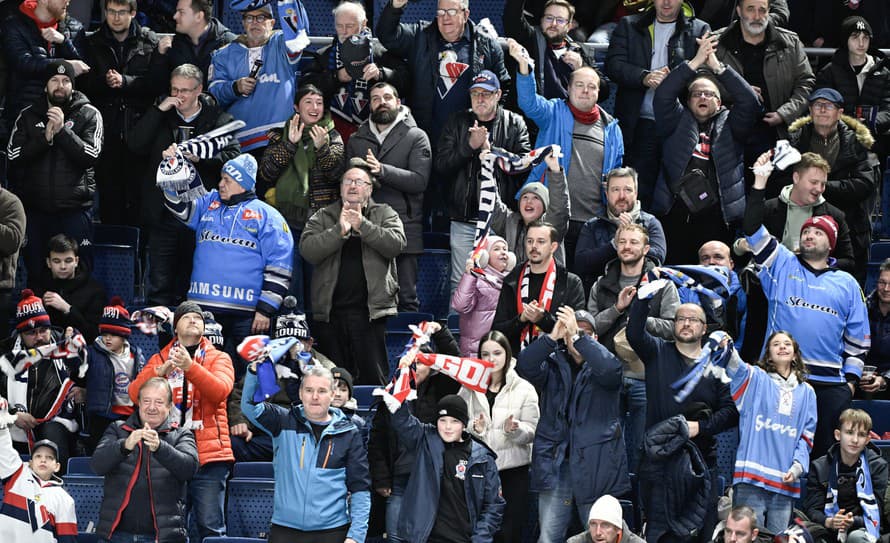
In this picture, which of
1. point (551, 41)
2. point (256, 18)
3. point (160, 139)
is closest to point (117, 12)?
point (256, 18)

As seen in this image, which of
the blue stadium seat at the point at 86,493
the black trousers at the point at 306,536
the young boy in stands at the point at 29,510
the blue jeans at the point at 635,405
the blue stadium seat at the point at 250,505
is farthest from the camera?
the blue jeans at the point at 635,405

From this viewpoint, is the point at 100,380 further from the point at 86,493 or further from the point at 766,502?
the point at 766,502

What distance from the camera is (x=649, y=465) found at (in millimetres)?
9992

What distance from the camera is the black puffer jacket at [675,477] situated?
989cm

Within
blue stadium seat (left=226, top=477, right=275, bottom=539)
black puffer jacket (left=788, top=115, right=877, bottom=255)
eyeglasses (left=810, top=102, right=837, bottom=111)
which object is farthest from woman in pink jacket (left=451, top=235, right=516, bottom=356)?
eyeglasses (left=810, top=102, right=837, bottom=111)

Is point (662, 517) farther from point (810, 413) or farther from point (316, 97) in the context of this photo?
point (316, 97)

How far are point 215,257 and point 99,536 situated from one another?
6.78ft

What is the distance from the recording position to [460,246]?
11766 millimetres

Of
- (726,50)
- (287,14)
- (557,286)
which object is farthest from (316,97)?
(726,50)

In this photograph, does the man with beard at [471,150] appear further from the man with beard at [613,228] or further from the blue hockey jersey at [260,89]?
the blue hockey jersey at [260,89]

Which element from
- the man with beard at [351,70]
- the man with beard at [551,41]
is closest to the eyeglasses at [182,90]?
the man with beard at [351,70]

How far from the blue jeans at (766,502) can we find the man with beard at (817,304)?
825 millimetres

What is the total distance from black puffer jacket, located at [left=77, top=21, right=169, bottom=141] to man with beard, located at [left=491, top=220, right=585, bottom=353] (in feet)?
10.3

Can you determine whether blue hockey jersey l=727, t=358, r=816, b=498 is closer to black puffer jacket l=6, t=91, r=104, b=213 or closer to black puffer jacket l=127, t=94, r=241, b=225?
black puffer jacket l=127, t=94, r=241, b=225
